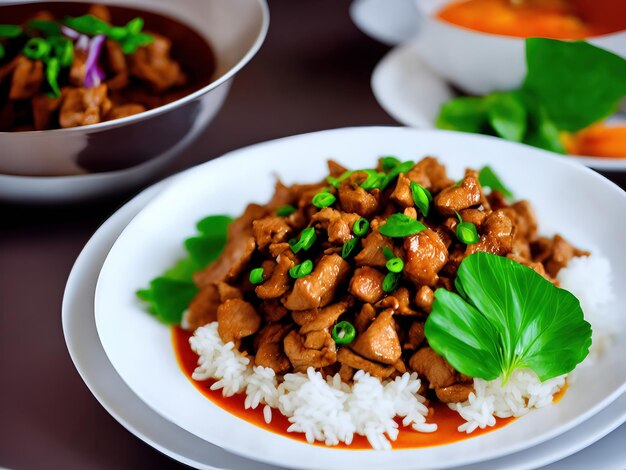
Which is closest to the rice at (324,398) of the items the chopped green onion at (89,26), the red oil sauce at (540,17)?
the chopped green onion at (89,26)

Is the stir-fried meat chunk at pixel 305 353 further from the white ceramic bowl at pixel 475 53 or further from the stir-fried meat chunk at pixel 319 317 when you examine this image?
the white ceramic bowl at pixel 475 53

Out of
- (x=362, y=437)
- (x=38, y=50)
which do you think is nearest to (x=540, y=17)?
(x=38, y=50)

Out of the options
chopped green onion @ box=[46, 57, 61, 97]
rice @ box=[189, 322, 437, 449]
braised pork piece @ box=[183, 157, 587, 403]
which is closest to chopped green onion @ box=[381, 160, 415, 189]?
braised pork piece @ box=[183, 157, 587, 403]

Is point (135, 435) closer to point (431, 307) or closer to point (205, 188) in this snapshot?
point (431, 307)

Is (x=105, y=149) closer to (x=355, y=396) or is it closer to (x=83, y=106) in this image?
(x=83, y=106)

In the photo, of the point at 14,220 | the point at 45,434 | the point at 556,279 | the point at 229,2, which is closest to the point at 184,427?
the point at 45,434
